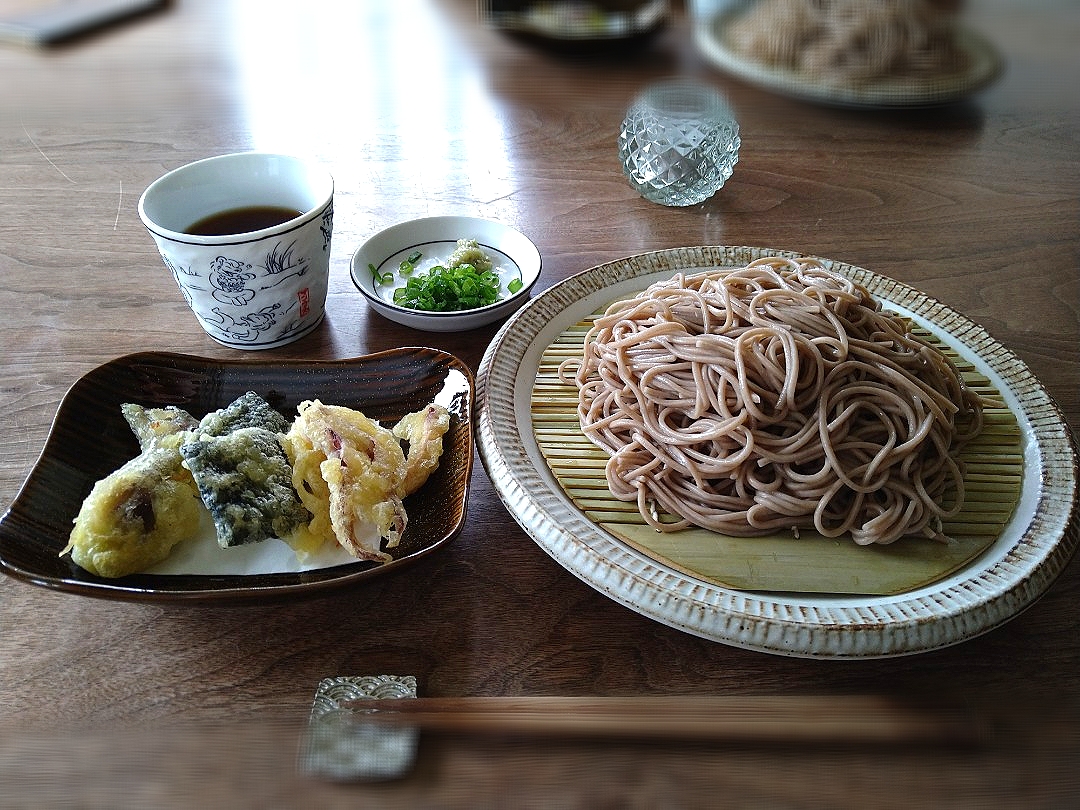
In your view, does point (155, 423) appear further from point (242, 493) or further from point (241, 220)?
point (241, 220)

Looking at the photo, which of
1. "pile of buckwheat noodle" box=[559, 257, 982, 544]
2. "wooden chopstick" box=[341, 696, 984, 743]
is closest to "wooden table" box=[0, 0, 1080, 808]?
"wooden chopstick" box=[341, 696, 984, 743]

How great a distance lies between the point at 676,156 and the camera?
1463 mm

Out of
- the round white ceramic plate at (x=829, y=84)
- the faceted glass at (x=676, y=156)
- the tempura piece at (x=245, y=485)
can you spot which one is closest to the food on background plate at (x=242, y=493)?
the tempura piece at (x=245, y=485)

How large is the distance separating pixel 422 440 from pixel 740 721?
0.66 meters

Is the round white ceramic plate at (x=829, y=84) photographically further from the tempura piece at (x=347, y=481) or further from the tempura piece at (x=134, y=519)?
the tempura piece at (x=134, y=519)

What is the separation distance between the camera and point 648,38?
480 mm

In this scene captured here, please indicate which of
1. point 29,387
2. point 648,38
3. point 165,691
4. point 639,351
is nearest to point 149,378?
point 29,387

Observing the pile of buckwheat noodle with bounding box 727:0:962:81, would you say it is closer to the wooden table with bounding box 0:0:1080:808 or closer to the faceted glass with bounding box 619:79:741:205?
the wooden table with bounding box 0:0:1080:808

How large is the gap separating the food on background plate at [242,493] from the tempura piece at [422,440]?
25 millimetres

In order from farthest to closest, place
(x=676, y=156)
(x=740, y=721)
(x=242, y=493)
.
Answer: (x=676, y=156) < (x=242, y=493) < (x=740, y=721)

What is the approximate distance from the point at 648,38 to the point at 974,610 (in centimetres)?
59

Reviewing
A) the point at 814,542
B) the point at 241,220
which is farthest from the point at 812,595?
the point at 241,220

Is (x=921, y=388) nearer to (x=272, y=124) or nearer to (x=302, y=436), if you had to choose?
(x=302, y=436)

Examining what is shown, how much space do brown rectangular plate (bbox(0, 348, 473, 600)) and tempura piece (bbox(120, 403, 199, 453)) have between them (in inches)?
2.1
